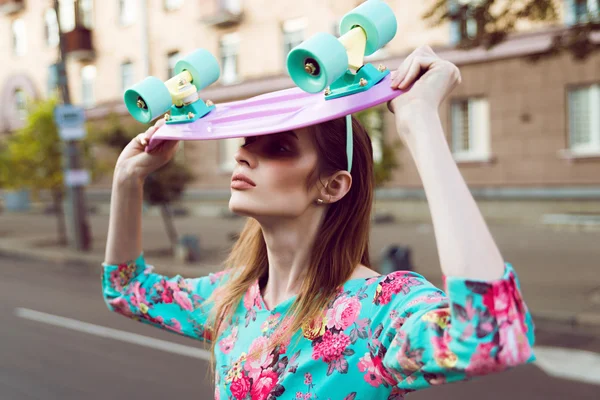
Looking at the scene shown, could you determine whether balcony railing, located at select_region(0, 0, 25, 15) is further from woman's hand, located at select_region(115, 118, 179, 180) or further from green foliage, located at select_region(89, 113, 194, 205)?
woman's hand, located at select_region(115, 118, 179, 180)

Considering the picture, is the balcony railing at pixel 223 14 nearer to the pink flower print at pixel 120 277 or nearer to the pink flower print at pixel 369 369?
the pink flower print at pixel 120 277

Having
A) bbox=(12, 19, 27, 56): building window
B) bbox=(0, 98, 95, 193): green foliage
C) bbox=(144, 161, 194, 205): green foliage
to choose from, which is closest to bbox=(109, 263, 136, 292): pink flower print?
bbox=(144, 161, 194, 205): green foliage

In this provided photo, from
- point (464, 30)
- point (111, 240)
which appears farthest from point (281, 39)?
point (111, 240)

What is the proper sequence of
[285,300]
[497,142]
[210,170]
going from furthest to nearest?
[210,170], [497,142], [285,300]

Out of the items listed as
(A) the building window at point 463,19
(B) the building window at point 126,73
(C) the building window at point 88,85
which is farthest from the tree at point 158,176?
(C) the building window at point 88,85

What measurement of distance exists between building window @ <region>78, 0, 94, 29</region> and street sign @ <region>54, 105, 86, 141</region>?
49.7 feet

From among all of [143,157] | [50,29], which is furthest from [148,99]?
[50,29]

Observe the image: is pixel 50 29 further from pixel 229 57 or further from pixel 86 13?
pixel 229 57

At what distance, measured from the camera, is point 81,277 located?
1140 cm

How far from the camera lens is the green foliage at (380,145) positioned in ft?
33.5

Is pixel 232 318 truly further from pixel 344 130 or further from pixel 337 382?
pixel 344 130

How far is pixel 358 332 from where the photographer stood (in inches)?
53.7

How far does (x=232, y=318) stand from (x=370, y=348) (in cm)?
45

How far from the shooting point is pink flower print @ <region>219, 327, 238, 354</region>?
160 centimetres
